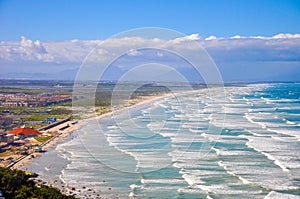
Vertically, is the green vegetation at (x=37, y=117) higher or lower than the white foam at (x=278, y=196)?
higher

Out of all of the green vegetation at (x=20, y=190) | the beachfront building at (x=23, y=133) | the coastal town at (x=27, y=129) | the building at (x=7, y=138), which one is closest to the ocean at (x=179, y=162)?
the coastal town at (x=27, y=129)

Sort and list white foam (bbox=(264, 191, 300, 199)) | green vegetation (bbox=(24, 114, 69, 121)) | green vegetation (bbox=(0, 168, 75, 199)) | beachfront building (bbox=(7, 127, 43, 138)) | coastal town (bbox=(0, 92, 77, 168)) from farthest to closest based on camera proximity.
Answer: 1. green vegetation (bbox=(24, 114, 69, 121))
2. beachfront building (bbox=(7, 127, 43, 138))
3. coastal town (bbox=(0, 92, 77, 168))
4. white foam (bbox=(264, 191, 300, 199))
5. green vegetation (bbox=(0, 168, 75, 199))

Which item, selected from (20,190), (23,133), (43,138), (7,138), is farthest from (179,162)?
(23,133)

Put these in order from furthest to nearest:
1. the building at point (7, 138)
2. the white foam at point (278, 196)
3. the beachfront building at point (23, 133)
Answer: the beachfront building at point (23, 133) < the building at point (7, 138) < the white foam at point (278, 196)

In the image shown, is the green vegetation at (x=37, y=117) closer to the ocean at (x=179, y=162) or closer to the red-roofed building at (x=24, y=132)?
the ocean at (x=179, y=162)

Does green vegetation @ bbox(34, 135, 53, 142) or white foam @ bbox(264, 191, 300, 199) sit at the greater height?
green vegetation @ bbox(34, 135, 53, 142)

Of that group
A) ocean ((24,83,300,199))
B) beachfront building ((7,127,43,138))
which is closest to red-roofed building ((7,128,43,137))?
beachfront building ((7,127,43,138))

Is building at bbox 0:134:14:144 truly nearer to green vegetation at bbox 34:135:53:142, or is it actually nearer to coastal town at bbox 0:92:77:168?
coastal town at bbox 0:92:77:168

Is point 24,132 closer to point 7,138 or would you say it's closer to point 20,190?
point 7,138
